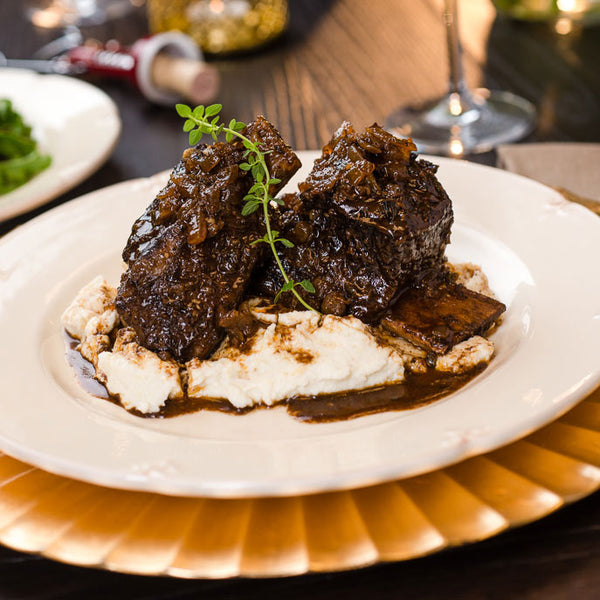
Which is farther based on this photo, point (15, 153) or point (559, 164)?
point (15, 153)

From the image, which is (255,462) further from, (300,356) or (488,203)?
(488,203)

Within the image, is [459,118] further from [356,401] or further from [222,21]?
[356,401]

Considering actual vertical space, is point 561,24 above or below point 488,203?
below

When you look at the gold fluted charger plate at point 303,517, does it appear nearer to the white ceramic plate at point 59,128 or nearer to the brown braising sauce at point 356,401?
the brown braising sauce at point 356,401

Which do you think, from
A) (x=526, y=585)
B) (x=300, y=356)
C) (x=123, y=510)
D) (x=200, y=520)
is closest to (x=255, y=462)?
(x=200, y=520)

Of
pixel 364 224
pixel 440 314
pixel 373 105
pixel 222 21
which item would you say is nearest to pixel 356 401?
pixel 440 314

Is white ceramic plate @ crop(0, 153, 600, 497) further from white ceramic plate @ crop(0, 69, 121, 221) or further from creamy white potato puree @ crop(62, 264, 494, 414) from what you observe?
white ceramic plate @ crop(0, 69, 121, 221)

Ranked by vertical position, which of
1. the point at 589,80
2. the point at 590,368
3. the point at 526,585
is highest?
the point at 590,368
